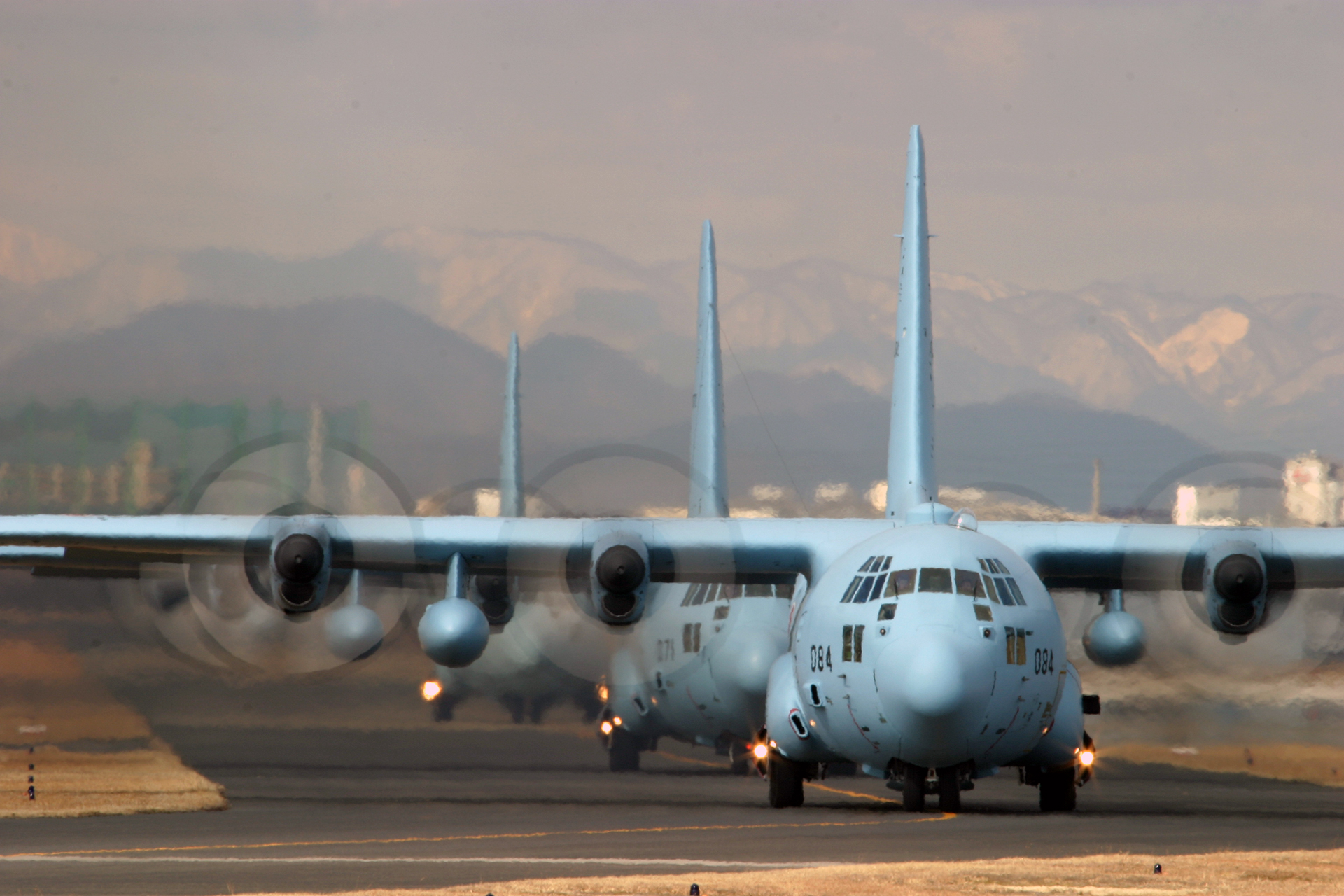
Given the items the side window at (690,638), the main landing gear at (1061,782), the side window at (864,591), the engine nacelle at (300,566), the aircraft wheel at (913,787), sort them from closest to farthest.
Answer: the side window at (864,591)
the aircraft wheel at (913,787)
the main landing gear at (1061,782)
the engine nacelle at (300,566)
the side window at (690,638)

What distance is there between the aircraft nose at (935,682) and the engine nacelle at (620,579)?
570 cm

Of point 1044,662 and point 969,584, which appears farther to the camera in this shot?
point 1044,662

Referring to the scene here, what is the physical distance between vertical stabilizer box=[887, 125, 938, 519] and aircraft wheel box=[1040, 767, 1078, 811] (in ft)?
13.5

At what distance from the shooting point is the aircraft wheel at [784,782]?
902 inches

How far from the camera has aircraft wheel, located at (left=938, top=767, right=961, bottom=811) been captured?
19.8 meters

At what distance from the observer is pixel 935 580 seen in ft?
63.0

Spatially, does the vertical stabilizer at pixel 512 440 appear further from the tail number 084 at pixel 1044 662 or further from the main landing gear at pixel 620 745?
the tail number 084 at pixel 1044 662

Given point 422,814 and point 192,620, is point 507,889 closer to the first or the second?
point 422,814

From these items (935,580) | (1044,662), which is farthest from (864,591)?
(1044,662)

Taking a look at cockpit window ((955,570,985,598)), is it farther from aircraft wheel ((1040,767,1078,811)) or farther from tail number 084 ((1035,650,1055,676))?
aircraft wheel ((1040,767,1078,811))

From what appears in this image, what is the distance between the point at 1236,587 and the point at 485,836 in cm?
1010

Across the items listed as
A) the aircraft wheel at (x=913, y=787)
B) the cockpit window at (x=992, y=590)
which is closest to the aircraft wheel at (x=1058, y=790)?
the aircraft wheel at (x=913, y=787)

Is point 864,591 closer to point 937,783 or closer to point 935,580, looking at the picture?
point 935,580

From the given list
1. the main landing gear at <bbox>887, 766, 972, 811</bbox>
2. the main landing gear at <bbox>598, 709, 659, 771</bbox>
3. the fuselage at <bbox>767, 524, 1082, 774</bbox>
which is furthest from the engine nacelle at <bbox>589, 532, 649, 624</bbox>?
the main landing gear at <bbox>598, 709, 659, 771</bbox>
